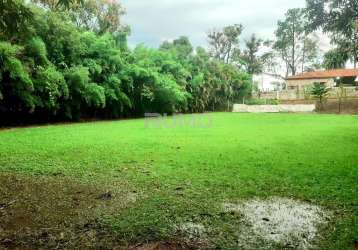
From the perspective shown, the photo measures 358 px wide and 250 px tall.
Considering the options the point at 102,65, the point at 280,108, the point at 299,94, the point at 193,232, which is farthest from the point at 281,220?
the point at 299,94

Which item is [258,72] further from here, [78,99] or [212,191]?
[212,191]

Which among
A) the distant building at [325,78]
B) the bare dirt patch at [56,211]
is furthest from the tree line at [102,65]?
the distant building at [325,78]

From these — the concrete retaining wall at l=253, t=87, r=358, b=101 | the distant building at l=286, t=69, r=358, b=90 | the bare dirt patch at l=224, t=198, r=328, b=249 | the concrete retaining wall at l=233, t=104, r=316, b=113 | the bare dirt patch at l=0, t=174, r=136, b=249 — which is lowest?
the bare dirt patch at l=224, t=198, r=328, b=249

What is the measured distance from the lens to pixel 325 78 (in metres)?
39.8

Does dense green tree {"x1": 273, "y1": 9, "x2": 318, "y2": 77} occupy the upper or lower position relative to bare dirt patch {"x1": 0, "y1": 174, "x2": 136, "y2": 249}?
upper

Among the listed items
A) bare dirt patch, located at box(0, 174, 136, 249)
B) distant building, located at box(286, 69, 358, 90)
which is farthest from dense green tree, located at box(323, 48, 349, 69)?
distant building, located at box(286, 69, 358, 90)

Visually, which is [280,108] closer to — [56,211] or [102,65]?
[102,65]

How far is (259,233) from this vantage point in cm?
319

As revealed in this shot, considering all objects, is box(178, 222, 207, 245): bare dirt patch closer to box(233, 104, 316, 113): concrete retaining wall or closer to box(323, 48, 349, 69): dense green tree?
box(323, 48, 349, 69): dense green tree

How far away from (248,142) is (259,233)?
6066mm

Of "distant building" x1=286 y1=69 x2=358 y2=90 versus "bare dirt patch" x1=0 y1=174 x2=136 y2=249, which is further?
"distant building" x1=286 y1=69 x2=358 y2=90

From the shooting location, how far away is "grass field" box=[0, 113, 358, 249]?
132 inches

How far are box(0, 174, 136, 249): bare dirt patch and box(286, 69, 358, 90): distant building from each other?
3698 cm

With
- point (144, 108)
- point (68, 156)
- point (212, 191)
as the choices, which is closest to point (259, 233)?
point (212, 191)
